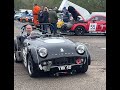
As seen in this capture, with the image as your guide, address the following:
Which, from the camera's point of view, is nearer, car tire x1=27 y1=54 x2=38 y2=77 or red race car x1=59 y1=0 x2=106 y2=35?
car tire x1=27 y1=54 x2=38 y2=77

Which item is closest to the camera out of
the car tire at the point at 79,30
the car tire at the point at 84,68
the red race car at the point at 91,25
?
the car tire at the point at 84,68

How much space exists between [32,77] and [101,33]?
10871 millimetres

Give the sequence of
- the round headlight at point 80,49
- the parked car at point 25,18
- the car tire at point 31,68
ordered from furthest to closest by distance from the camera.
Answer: the parked car at point 25,18 → the round headlight at point 80,49 → the car tire at point 31,68

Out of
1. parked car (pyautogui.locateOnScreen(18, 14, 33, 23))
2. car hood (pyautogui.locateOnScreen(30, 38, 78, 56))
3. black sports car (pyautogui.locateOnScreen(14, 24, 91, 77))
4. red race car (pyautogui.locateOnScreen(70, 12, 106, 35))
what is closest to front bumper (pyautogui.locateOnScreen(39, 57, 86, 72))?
black sports car (pyautogui.locateOnScreen(14, 24, 91, 77))

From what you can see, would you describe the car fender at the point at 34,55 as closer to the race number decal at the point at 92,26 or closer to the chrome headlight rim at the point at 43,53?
the chrome headlight rim at the point at 43,53

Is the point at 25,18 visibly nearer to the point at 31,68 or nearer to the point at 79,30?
the point at 79,30

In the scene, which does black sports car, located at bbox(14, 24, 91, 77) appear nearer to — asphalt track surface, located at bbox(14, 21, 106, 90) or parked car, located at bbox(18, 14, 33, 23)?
asphalt track surface, located at bbox(14, 21, 106, 90)

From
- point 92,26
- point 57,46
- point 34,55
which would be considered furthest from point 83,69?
point 92,26

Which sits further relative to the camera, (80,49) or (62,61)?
(80,49)

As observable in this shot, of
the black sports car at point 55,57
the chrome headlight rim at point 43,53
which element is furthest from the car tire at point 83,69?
the chrome headlight rim at point 43,53

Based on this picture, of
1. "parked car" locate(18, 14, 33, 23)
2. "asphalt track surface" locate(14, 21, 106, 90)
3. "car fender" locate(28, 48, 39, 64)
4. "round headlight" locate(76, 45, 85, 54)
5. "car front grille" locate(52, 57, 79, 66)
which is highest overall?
"parked car" locate(18, 14, 33, 23)

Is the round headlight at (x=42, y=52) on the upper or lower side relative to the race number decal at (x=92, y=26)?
lower
